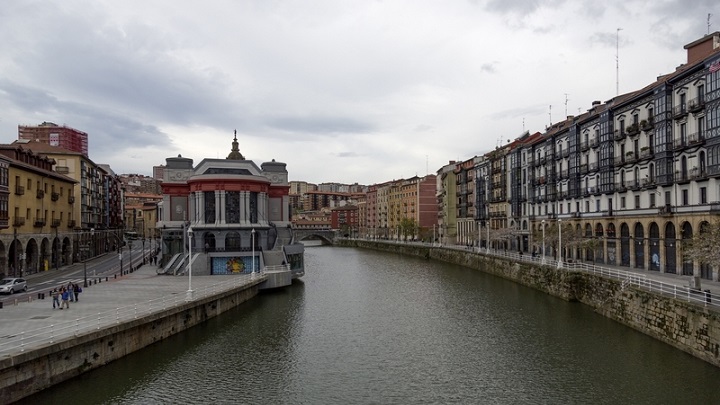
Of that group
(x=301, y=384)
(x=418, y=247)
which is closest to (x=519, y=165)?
(x=418, y=247)

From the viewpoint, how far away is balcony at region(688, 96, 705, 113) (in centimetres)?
4478

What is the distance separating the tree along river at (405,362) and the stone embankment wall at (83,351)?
2.13ft

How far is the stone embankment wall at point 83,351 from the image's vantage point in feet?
72.1

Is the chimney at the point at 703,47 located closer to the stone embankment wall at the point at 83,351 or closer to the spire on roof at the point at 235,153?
the stone embankment wall at the point at 83,351

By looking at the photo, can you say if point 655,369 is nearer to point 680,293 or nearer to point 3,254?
point 680,293

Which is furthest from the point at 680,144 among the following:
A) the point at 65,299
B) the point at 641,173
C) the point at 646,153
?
the point at 65,299

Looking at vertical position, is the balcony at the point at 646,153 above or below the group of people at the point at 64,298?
above

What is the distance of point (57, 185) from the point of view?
72062mm

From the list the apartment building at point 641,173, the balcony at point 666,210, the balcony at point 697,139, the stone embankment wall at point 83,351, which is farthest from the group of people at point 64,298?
the balcony at point 697,139

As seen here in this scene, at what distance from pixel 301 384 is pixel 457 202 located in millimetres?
113550

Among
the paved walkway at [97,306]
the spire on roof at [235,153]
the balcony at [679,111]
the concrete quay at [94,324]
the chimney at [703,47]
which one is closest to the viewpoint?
the concrete quay at [94,324]

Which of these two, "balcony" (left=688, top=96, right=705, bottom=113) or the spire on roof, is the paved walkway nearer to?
the spire on roof

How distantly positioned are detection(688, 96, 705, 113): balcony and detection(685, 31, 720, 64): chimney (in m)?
4.57

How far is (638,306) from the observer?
119 ft
